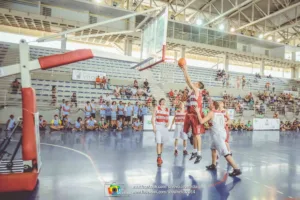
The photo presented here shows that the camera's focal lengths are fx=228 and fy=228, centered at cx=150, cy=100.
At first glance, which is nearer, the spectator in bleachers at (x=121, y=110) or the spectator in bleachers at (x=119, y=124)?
the spectator in bleachers at (x=119, y=124)

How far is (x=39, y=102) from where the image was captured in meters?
14.9

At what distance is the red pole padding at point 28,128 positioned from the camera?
426 cm

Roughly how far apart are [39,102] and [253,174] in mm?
13552

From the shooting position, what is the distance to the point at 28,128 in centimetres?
429

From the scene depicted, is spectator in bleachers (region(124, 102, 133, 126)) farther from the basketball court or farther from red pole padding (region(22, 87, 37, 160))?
red pole padding (region(22, 87, 37, 160))

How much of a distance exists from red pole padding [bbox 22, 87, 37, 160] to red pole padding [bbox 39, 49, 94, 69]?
59cm

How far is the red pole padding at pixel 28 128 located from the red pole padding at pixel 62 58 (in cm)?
59

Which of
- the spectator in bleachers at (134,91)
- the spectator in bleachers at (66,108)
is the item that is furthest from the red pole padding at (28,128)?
the spectator in bleachers at (134,91)

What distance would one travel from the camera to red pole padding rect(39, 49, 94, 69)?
4441 mm

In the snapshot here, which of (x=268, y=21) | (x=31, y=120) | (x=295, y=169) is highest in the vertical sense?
(x=268, y=21)

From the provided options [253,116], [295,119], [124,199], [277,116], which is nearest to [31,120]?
[124,199]

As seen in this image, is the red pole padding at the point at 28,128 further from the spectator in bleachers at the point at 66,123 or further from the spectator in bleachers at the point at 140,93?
the spectator in bleachers at the point at 140,93

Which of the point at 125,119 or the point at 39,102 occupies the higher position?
the point at 39,102

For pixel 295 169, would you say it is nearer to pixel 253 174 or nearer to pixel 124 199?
pixel 253 174
